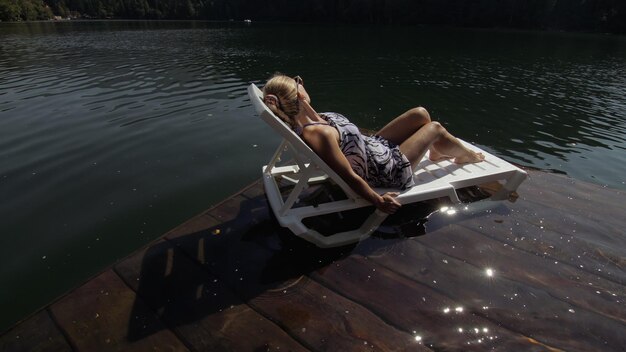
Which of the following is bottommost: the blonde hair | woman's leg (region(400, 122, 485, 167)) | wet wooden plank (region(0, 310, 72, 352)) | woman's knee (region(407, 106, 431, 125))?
wet wooden plank (region(0, 310, 72, 352))

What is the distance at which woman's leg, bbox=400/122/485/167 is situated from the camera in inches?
163

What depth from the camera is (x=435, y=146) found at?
14.8ft

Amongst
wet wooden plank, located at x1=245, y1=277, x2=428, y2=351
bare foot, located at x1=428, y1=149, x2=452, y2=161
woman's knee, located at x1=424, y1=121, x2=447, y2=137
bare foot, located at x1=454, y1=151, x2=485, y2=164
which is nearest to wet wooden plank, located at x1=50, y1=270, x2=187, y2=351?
wet wooden plank, located at x1=245, y1=277, x2=428, y2=351

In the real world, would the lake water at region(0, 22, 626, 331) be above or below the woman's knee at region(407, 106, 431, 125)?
below

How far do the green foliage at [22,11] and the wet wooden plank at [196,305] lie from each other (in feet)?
341

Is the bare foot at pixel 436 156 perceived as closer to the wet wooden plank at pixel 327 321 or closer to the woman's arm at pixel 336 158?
the woman's arm at pixel 336 158

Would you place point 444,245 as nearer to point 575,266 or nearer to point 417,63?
point 575,266

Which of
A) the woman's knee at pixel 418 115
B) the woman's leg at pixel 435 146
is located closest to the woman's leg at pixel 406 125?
the woman's knee at pixel 418 115

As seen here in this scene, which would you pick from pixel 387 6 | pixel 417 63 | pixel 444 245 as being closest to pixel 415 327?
pixel 444 245

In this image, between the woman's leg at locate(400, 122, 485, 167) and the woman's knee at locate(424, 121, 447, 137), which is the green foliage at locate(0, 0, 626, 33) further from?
the woman's knee at locate(424, 121, 447, 137)

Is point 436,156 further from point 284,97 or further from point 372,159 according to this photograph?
point 284,97

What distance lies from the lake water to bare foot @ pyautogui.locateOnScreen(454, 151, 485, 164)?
13.0ft

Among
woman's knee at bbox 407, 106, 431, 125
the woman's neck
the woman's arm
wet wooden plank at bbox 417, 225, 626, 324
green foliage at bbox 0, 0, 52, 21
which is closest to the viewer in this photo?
wet wooden plank at bbox 417, 225, 626, 324

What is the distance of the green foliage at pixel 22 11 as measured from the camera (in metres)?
77.1
